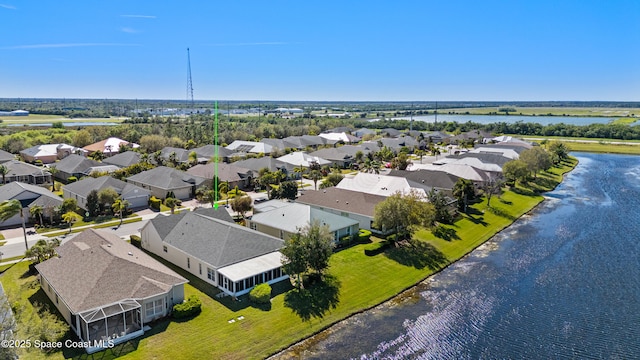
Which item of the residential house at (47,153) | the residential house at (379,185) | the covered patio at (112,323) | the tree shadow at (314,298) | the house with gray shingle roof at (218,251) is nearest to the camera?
the covered patio at (112,323)

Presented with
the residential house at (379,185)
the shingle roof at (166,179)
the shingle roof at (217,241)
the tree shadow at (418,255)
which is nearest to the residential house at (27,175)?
the shingle roof at (166,179)

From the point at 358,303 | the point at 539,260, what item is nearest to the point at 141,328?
the point at 358,303

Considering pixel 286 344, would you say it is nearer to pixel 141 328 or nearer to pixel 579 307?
pixel 141 328

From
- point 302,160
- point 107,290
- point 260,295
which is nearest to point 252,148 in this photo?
point 302,160

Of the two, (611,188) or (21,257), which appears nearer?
(21,257)

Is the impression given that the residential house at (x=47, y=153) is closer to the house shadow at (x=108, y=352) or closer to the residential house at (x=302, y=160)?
the residential house at (x=302, y=160)
